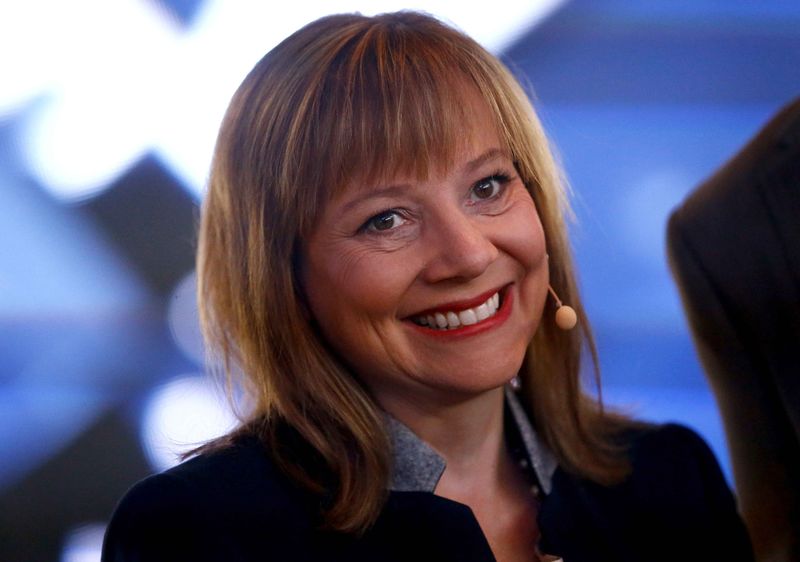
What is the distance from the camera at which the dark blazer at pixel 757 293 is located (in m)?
1.31

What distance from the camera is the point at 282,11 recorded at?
1.62m

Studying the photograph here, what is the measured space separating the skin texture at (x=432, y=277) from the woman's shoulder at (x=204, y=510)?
0.61 feet

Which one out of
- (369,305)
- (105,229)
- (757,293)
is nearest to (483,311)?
(369,305)

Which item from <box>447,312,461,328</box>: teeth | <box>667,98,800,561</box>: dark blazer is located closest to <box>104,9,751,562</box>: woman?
<box>447,312,461,328</box>: teeth

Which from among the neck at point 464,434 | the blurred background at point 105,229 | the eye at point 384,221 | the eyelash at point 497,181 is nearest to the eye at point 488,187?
the eyelash at point 497,181

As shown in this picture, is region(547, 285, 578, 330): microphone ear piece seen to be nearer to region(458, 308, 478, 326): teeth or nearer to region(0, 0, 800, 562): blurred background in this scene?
region(458, 308, 478, 326): teeth

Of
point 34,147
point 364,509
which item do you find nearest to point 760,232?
point 364,509

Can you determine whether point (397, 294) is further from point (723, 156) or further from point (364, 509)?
point (723, 156)

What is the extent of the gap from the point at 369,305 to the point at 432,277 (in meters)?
0.08

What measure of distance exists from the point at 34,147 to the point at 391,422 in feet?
2.38

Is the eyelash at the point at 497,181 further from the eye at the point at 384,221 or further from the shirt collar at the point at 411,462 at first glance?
the shirt collar at the point at 411,462

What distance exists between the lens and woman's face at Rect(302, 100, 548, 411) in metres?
1.19

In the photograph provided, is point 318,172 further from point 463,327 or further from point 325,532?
point 325,532

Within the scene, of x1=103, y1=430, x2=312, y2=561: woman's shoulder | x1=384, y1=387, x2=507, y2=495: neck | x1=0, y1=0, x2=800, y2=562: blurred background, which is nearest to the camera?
x1=103, y1=430, x2=312, y2=561: woman's shoulder
